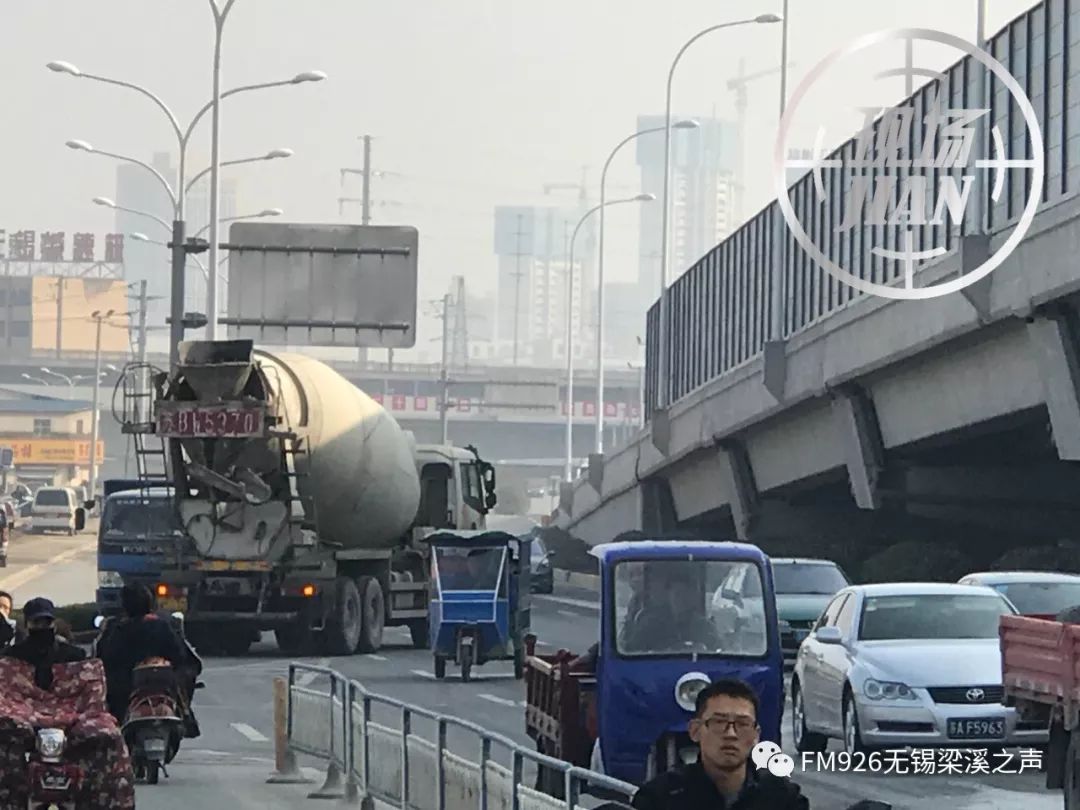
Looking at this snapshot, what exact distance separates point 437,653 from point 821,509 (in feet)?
103

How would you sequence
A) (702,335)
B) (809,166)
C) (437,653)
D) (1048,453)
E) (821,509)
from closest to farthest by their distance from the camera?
(437,653) → (1048,453) → (809,166) → (821,509) → (702,335)

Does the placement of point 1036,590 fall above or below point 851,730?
above

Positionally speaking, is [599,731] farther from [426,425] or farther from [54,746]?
[426,425]

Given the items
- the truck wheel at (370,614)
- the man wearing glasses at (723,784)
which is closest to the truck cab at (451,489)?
the truck wheel at (370,614)

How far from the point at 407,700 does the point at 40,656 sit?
13795mm

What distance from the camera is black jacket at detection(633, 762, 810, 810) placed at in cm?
701

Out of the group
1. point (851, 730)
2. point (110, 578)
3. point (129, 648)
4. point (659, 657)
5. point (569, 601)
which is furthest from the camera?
point (569, 601)

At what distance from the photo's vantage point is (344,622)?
119ft

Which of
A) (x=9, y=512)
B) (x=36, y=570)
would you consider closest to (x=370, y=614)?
(x=36, y=570)

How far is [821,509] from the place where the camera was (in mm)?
62156

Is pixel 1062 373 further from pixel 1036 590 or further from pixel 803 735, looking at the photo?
pixel 803 735

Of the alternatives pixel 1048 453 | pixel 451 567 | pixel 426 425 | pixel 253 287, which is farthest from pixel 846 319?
pixel 426 425

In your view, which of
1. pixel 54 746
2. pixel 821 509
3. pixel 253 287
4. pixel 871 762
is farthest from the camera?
→ pixel 821 509

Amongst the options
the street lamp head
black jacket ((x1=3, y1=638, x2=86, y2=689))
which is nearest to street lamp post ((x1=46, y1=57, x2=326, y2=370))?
the street lamp head
